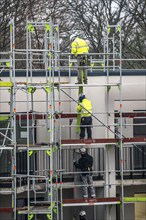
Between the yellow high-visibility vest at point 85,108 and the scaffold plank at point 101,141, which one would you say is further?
the yellow high-visibility vest at point 85,108

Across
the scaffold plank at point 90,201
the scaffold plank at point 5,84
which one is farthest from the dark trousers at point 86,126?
the scaffold plank at point 5,84

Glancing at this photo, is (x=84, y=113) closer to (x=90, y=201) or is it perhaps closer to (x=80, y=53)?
(x=80, y=53)

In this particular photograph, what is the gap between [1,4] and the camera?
37938 mm

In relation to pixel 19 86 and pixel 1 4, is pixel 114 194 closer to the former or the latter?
pixel 19 86

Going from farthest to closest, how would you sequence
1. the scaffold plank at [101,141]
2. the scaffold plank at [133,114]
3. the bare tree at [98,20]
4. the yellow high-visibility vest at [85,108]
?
1. the bare tree at [98,20]
2. the scaffold plank at [133,114]
3. the yellow high-visibility vest at [85,108]
4. the scaffold plank at [101,141]

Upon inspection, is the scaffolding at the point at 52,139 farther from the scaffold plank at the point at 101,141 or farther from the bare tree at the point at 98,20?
the bare tree at the point at 98,20

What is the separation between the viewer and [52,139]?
2233 centimetres

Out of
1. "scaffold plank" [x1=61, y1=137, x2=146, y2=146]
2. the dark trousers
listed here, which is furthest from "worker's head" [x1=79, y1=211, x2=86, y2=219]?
the dark trousers

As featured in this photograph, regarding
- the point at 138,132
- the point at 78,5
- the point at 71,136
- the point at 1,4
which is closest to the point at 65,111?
the point at 71,136

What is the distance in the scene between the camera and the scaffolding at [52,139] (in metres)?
22.3

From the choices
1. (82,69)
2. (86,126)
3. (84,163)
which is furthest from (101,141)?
(82,69)

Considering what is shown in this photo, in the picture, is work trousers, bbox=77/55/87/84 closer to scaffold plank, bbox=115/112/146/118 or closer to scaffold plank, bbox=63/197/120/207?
scaffold plank, bbox=115/112/146/118

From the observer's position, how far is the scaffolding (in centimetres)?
2234

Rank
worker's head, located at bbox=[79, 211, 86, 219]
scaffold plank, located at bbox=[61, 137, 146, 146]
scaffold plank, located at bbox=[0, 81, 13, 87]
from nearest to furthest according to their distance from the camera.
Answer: scaffold plank, located at bbox=[0, 81, 13, 87] < scaffold plank, located at bbox=[61, 137, 146, 146] < worker's head, located at bbox=[79, 211, 86, 219]
